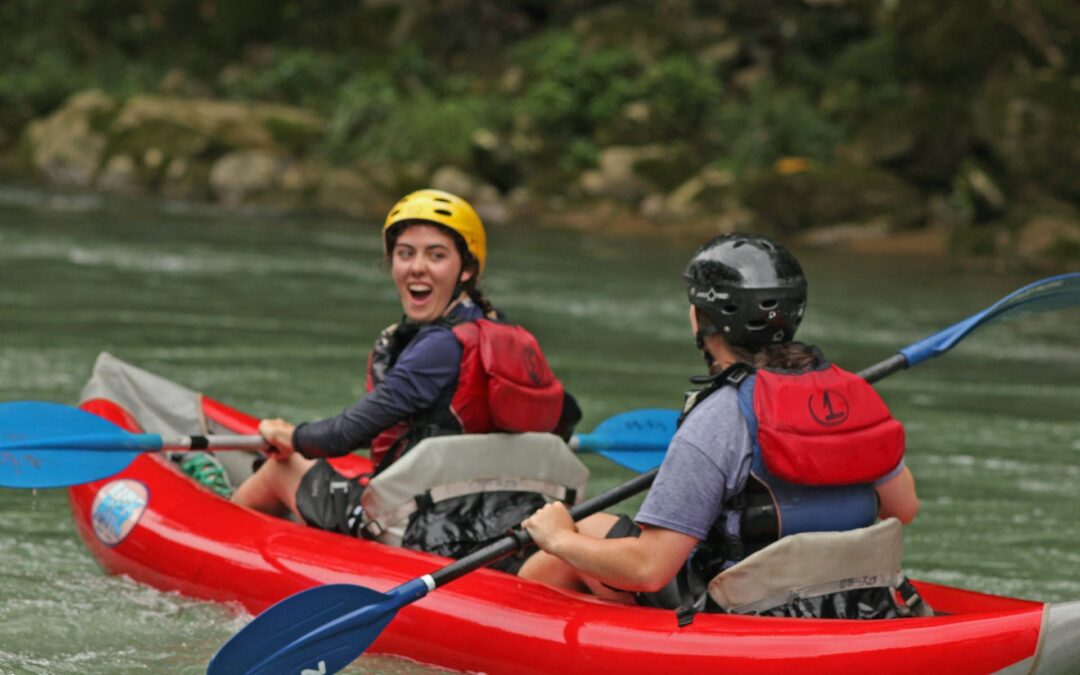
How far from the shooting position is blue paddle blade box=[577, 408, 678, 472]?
4777mm

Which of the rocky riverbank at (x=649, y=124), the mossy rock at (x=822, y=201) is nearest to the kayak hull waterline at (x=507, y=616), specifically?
the rocky riverbank at (x=649, y=124)

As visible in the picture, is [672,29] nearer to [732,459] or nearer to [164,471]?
[164,471]

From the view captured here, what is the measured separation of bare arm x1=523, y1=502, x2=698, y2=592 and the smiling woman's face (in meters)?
0.98

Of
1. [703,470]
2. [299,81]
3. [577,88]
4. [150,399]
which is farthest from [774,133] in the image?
[703,470]

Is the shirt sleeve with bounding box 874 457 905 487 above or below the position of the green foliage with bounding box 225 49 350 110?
below

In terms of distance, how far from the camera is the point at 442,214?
3.98 metres

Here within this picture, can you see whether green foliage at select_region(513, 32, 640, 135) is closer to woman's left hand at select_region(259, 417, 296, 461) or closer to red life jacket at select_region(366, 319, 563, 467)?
woman's left hand at select_region(259, 417, 296, 461)

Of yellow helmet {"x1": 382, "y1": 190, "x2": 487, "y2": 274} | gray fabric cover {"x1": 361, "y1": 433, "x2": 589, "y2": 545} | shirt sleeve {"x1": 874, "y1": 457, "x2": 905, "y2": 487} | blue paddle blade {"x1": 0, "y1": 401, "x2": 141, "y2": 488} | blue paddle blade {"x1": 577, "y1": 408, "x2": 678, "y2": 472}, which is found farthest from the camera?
blue paddle blade {"x1": 577, "y1": 408, "x2": 678, "y2": 472}

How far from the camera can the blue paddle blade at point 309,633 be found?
3109mm

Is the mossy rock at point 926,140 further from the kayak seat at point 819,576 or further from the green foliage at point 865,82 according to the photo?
the kayak seat at point 819,576

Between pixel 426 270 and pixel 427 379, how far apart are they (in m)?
0.31

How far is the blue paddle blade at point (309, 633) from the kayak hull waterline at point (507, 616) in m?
0.28

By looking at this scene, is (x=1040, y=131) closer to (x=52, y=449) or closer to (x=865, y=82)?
(x=865, y=82)

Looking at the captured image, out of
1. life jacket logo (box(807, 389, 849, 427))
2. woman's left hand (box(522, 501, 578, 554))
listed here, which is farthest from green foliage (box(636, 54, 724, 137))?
life jacket logo (box(807, 389, 849, 427))
